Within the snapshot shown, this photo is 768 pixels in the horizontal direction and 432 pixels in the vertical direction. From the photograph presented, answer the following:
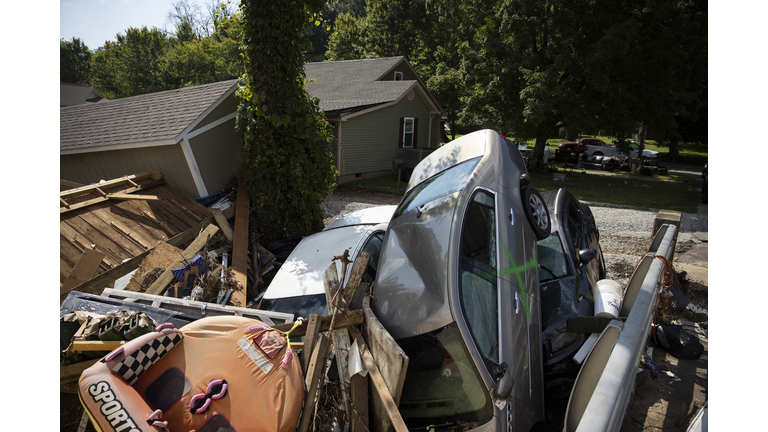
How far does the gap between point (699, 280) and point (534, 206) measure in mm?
4275

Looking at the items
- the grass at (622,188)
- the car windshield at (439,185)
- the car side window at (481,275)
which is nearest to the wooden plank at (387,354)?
the car side window at (481,275)

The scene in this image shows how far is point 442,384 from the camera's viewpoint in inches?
115

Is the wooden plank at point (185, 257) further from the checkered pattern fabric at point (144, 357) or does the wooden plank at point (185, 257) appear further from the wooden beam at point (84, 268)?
the checkered pattern fabric at point (144, 357)

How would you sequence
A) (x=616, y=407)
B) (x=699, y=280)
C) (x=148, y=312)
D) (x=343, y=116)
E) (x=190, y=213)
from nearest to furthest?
(x=616, y=407)
(x=148, y=312)
(x=699, y=280)
(x=190, y=213)
(x=343, y=116)

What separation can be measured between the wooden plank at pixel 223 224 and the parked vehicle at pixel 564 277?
4837mm

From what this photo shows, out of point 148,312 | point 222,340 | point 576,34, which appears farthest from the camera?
point 576,34

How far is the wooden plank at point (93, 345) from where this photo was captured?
10.5 feet

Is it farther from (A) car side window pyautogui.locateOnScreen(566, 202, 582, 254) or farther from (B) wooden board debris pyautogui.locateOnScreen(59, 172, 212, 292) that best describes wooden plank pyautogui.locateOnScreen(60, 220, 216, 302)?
(A) car side window pyautogui.locateOnScreen(566, 202, 582, 254)

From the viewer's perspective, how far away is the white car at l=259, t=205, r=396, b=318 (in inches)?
Result: 172

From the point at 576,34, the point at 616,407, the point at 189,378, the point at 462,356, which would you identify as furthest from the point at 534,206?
the point at 576,34

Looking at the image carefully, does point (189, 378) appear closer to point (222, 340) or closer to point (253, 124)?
point (222, 340)

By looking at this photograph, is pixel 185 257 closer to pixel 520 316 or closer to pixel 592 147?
pixel 520 316

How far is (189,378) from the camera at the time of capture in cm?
288

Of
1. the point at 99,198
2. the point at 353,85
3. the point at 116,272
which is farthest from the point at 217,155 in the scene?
the point at 353,85
